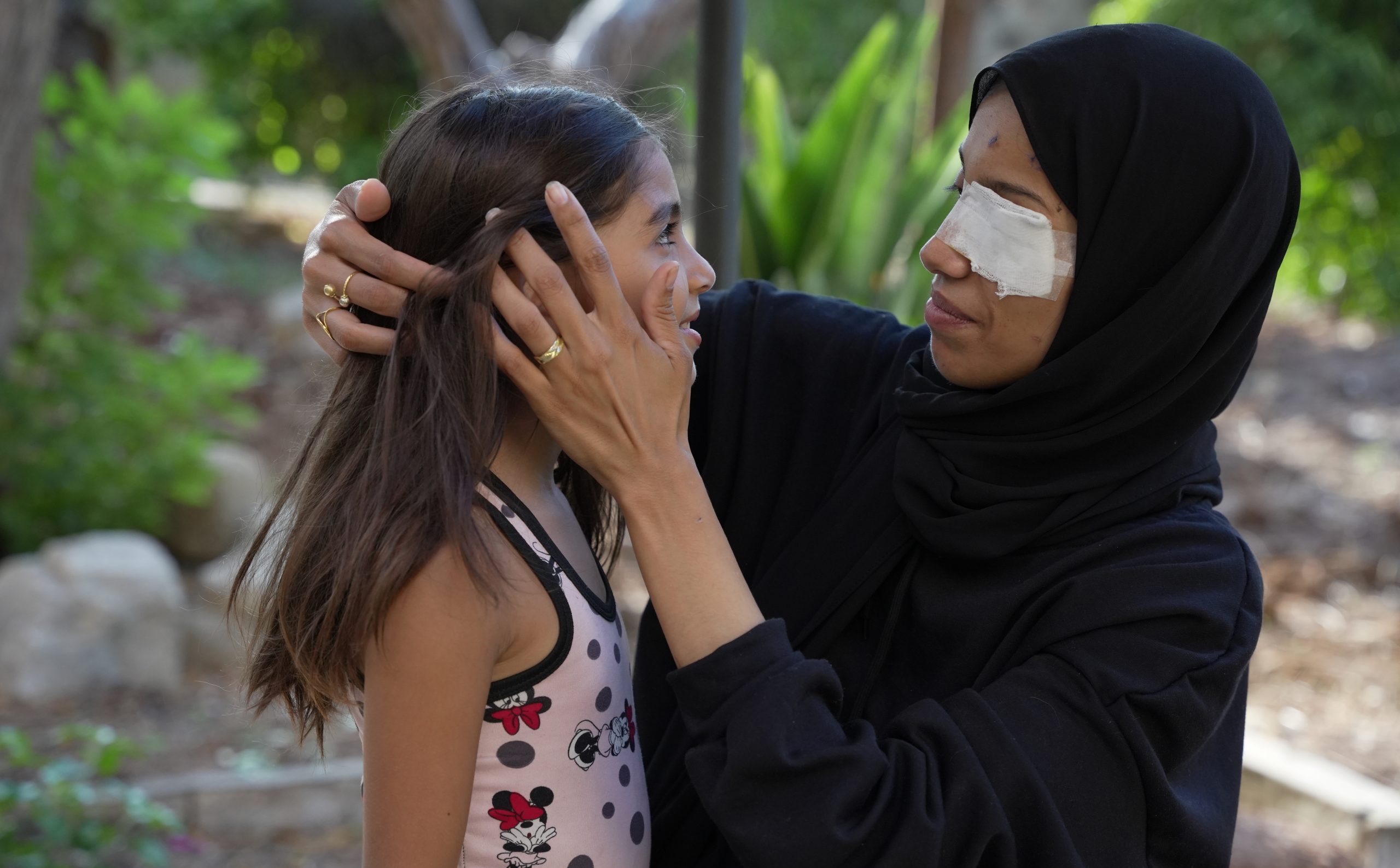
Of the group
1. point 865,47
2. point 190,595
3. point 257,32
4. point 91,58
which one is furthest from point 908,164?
point 257,32

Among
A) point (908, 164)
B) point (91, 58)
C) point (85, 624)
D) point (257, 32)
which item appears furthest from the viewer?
point (257, 32)

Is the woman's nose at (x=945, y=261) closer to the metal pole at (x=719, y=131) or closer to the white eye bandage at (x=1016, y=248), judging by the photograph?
the white eye bandage at (x=1016, y=248)

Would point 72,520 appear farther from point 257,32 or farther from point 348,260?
point 257,32

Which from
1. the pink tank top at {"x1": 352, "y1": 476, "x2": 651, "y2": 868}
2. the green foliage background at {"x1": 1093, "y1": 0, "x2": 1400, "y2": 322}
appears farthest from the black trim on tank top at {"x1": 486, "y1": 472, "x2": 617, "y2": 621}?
the green foliage background at {"x1": 1093, "y1": 0, "x2": 1400, "y2": 322}

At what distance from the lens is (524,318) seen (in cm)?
130

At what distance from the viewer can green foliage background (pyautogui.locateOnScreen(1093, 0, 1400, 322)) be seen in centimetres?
486

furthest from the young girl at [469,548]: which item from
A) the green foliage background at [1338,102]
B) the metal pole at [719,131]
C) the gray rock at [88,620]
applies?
the green foliage background at [1338,102]

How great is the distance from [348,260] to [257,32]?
12.2 metres

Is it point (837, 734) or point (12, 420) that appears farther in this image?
point (12, 420)

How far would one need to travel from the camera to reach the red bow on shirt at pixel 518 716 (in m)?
1.37

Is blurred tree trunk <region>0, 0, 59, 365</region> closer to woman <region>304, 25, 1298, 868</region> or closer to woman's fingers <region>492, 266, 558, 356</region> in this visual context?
woman <region>304, 25, 1298, 868</region>

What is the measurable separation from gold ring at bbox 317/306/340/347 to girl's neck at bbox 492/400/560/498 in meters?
0.22

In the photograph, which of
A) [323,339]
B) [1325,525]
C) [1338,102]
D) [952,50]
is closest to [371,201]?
[323,339]

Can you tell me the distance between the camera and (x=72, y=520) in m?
4.48
